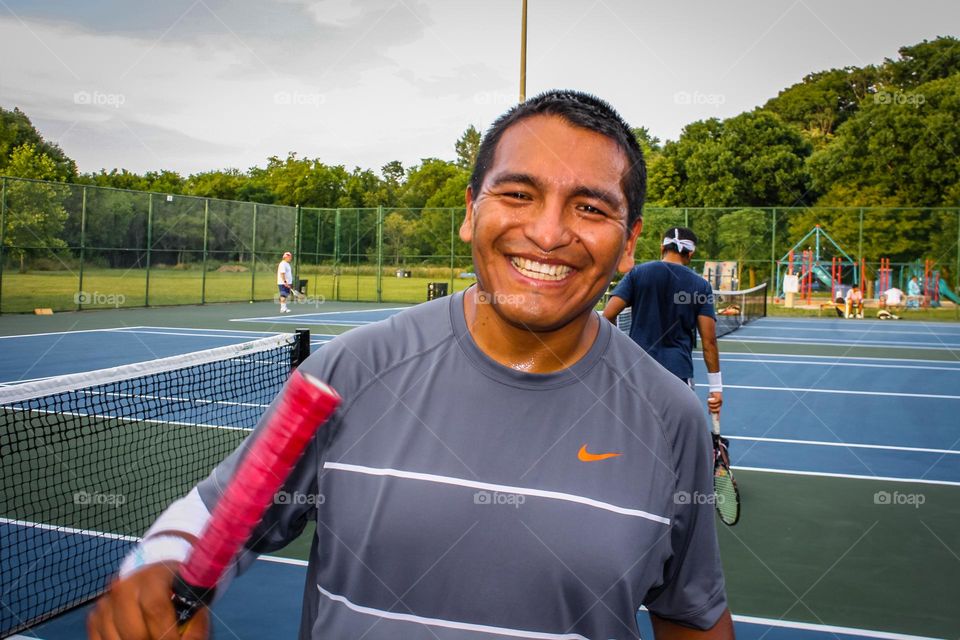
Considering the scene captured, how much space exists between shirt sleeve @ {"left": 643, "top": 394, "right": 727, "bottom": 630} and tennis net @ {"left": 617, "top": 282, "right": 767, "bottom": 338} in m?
18.9

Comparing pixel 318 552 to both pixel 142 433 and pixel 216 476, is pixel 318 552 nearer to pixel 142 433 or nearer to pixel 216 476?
pixel 216 476

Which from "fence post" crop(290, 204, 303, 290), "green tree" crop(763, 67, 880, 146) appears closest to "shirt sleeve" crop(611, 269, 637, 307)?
"fence post" crop(290, 204, 303, 290)

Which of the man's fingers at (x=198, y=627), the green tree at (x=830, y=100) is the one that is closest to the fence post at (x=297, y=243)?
the man's fingers at (x=198, y=627)

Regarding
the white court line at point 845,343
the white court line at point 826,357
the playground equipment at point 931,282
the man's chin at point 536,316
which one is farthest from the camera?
the playground equipment at point 931,282

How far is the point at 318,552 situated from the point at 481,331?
569 mm

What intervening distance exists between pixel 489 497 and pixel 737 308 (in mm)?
23653

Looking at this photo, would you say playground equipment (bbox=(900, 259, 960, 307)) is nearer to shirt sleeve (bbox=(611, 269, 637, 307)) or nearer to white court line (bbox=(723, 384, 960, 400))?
white court line (bbox=(723, 384, 960, 400))

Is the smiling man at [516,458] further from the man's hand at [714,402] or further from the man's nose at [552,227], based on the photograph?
the man's hand at [714,402]

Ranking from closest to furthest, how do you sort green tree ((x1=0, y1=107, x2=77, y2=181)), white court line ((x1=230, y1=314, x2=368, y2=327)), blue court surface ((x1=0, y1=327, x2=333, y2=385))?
blue court surface ((x1=0, y1=327, x2=333, y2=385)) → white court line ((x1=230, y1=314, x2=368, y2=327)) → green tree ((x1=0, y1=107, x2=77, y2=181))

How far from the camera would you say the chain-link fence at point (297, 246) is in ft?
76.4

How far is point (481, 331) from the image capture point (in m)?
1.80

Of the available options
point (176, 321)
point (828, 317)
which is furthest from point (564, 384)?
point (828, 317)

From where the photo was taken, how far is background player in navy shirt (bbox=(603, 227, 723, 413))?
630 cm

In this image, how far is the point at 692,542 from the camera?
1.80m
